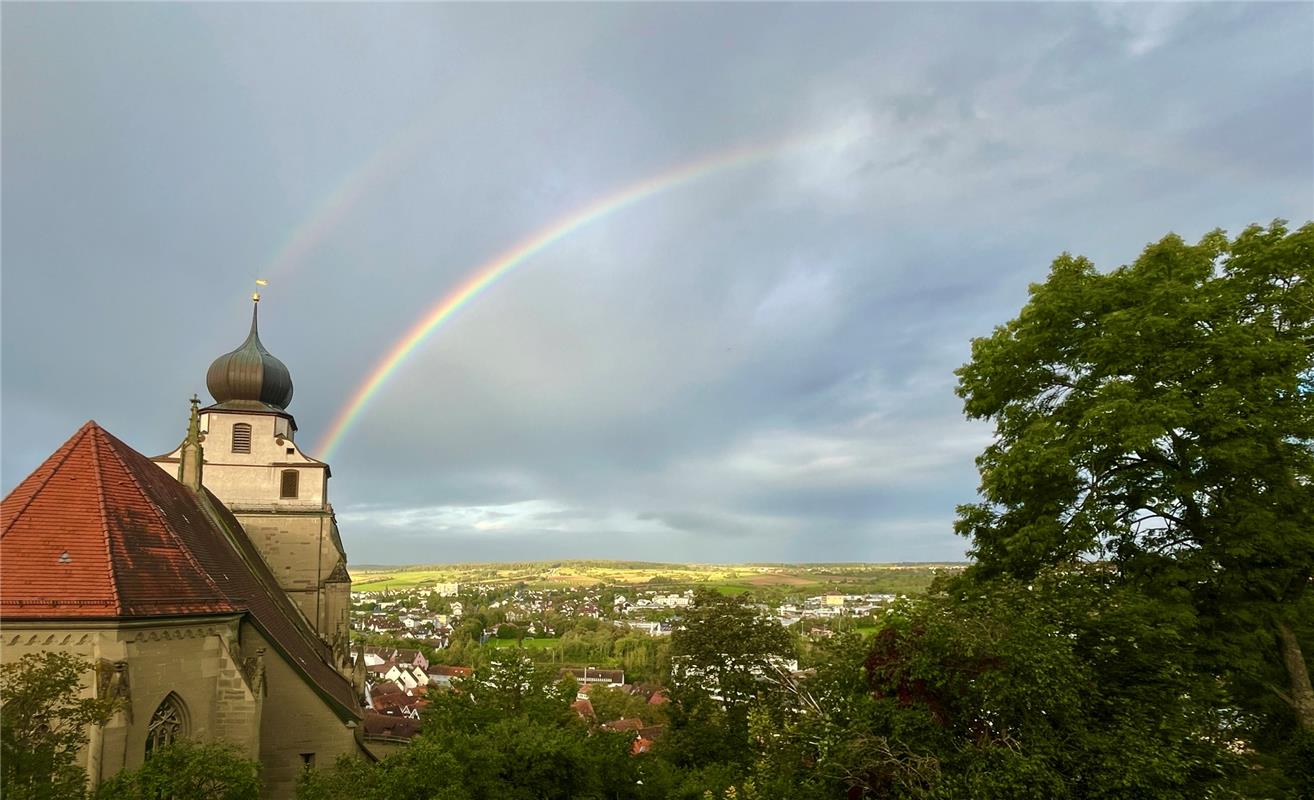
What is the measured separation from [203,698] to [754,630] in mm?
19840

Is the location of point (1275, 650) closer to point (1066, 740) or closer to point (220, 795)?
point (1066, 740)

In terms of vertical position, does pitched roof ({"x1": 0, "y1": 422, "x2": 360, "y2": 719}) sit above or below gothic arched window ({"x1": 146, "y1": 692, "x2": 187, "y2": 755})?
above

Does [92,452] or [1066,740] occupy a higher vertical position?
[92,452]

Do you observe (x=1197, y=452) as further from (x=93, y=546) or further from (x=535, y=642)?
(x=535, y=642)

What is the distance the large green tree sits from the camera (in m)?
10.8

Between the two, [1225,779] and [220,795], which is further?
[220,795]

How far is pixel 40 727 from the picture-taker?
9.96 metres

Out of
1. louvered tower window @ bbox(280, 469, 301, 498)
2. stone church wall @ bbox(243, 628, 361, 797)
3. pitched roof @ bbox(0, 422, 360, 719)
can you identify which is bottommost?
stone church wall @ bbox(243, 628, 361, 797)

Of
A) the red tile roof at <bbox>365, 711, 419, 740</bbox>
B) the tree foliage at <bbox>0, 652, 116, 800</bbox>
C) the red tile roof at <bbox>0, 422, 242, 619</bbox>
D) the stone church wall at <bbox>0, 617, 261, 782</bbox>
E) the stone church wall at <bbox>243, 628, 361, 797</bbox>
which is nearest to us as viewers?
the tree foliage at <bbox>0, 652, 116, 800</bbox>

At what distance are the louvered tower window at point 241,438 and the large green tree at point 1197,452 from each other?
2915cm

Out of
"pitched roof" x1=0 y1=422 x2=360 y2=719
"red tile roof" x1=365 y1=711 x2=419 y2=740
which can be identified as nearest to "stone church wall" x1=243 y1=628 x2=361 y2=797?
"pitched roof" x1=0 y1=422 x2=360 y2=719

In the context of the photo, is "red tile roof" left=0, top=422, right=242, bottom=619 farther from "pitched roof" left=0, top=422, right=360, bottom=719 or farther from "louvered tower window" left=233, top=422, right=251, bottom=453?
"louvered tower window" left=233, top=422, right=251, bottom=453

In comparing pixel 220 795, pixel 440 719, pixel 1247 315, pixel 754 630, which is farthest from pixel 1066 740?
pixel 754 630

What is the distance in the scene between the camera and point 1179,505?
12.3 meters
